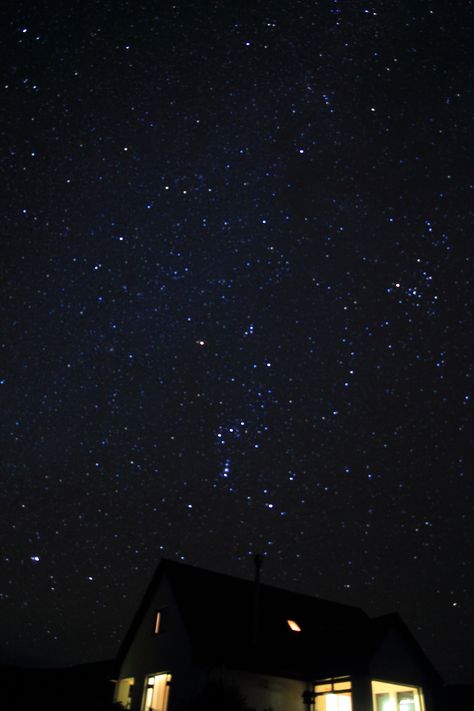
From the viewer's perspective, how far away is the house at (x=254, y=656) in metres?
17.2

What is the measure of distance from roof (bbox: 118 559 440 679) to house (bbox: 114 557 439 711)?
36 mm

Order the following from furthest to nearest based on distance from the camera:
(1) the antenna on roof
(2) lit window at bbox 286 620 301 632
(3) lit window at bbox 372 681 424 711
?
(2) lit window at bbox 286 620 301 632
(1) the antenna on roof
(3) lit window at bbox 372 681 424 711

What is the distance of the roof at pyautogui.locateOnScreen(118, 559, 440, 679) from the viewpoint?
1764 centimetres

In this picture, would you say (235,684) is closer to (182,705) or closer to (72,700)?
(182,705)

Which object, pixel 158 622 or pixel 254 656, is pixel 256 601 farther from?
pixel 158 622

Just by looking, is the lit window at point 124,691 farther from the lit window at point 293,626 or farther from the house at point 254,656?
the lit window at point 293,626

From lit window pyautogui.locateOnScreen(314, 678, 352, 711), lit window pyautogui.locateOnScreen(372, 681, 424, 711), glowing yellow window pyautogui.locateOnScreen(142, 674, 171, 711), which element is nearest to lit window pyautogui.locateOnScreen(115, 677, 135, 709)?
glowing yellow window pyautogui.locateOnScreen(142, 674, 171, 711)

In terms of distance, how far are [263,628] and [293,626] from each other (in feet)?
4.78

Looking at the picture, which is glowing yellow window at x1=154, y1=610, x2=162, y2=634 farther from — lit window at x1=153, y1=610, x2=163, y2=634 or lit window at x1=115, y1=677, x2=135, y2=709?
lit window at x1=115, y1=677, x2=135, y2=709

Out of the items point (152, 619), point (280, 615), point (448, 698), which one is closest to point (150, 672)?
point (152, 619)

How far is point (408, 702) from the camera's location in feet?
59.4

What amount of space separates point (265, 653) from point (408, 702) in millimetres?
4563

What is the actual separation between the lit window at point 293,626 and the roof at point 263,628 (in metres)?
0.12

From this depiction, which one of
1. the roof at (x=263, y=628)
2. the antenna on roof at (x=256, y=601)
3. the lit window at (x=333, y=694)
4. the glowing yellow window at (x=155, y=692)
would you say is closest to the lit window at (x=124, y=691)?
the roof at (x=263, y=628)
